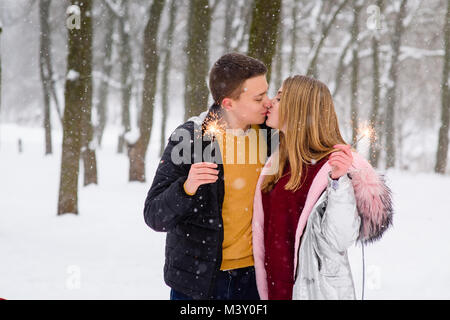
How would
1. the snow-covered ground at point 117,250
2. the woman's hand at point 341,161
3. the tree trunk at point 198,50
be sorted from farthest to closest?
the tree trunk at point 198,50 < the snow-covered ground at point 117,250 < the woman's hand at point 341,161

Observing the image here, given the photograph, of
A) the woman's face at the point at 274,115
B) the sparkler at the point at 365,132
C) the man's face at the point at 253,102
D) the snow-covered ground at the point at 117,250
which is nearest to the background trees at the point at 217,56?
the sparkler at the point at 365,132

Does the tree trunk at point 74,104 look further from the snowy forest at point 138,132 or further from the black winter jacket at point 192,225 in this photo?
the black winter jacket at point 192,225

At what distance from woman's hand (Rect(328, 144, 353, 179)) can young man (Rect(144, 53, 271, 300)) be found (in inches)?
26.5

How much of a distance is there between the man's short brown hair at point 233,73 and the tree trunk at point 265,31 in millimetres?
3379

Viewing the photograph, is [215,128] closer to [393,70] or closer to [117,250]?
[117,250]

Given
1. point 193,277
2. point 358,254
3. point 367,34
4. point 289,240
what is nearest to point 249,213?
point 289,240

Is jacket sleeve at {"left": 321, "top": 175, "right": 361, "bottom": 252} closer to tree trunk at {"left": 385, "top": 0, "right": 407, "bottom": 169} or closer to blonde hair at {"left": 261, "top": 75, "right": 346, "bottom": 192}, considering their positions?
blonde hair at {"left": 261, "top": 75, "right": 346, "bottom": 192}

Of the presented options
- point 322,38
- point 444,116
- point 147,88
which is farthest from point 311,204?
point 444,116

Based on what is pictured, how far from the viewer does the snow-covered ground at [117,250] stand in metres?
5.40

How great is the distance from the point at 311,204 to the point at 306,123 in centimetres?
52

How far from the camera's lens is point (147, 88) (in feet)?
40.9

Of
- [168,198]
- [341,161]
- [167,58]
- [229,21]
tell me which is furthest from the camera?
[167,58]
